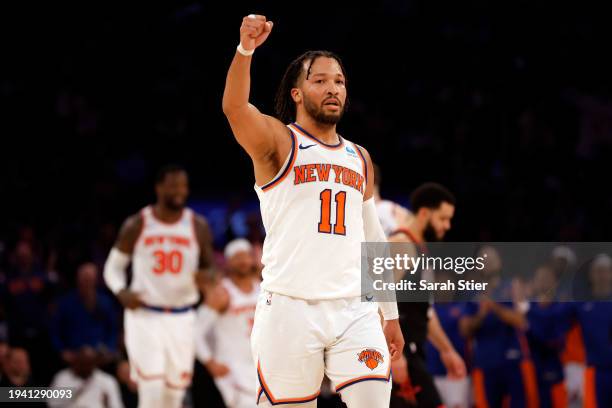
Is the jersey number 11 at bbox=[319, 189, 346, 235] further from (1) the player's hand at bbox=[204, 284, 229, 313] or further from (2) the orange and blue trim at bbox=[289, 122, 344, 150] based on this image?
(1) the player's hand at bbox=[204, 284, 229, 313]

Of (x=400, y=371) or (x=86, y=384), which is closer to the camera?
(x=400, y=371)

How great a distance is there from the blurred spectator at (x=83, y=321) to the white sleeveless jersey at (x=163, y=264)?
4.29 feet

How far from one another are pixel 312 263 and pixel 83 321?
580 cm

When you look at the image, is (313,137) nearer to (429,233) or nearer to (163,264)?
(429,233)

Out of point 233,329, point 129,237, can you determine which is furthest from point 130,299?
point 233,329

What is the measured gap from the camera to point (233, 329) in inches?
354

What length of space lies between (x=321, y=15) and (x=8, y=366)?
23.6ft

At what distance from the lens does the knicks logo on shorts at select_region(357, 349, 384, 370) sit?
13.4 ft

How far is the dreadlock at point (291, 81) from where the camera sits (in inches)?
175

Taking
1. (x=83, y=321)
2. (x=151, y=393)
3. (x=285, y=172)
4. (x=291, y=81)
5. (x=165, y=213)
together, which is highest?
(x=165, y=213)

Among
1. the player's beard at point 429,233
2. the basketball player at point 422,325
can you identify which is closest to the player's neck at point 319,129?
the basketball player at point 422,325

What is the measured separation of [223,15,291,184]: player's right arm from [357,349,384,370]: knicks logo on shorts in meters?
0.91

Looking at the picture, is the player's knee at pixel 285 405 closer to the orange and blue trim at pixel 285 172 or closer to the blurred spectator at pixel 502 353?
the orange and blue trim at pixel 285 172

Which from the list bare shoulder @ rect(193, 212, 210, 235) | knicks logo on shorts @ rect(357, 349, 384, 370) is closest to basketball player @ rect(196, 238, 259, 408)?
bare shoulder @ rect(193, 212, 210, 235)
